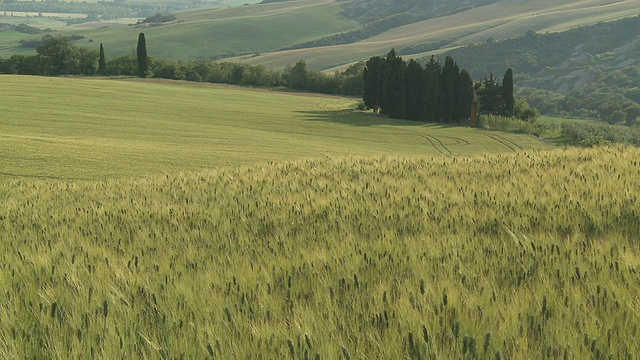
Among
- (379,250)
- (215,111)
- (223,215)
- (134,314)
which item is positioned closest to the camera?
(134,314)

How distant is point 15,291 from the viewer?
4.09m

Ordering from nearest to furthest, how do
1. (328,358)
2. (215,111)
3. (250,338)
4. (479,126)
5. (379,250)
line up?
(328,358) < (250,338) < (379,250) < (215,111) < (479,126)

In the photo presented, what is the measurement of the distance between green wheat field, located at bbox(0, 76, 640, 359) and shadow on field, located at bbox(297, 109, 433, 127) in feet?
186

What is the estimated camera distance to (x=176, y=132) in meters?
45.8

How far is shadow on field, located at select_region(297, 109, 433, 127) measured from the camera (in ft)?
225

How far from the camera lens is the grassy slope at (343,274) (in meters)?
3.01

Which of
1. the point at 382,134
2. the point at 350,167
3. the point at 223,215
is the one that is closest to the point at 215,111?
the point at 382,134

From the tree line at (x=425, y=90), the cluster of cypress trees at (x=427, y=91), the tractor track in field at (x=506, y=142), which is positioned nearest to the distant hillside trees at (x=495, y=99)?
the tree line at (x=425, y=90)

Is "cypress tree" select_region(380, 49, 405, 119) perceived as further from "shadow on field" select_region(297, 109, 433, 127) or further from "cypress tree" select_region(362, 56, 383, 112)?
"shadow on field" select_region(297, 109, 433, 127)

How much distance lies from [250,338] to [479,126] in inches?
3019

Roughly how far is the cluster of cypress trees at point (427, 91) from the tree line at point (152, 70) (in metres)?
32.3

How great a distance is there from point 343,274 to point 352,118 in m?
70.0

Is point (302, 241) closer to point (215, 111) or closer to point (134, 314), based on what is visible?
point (134, 314)

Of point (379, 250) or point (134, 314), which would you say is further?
point (379, 250)
